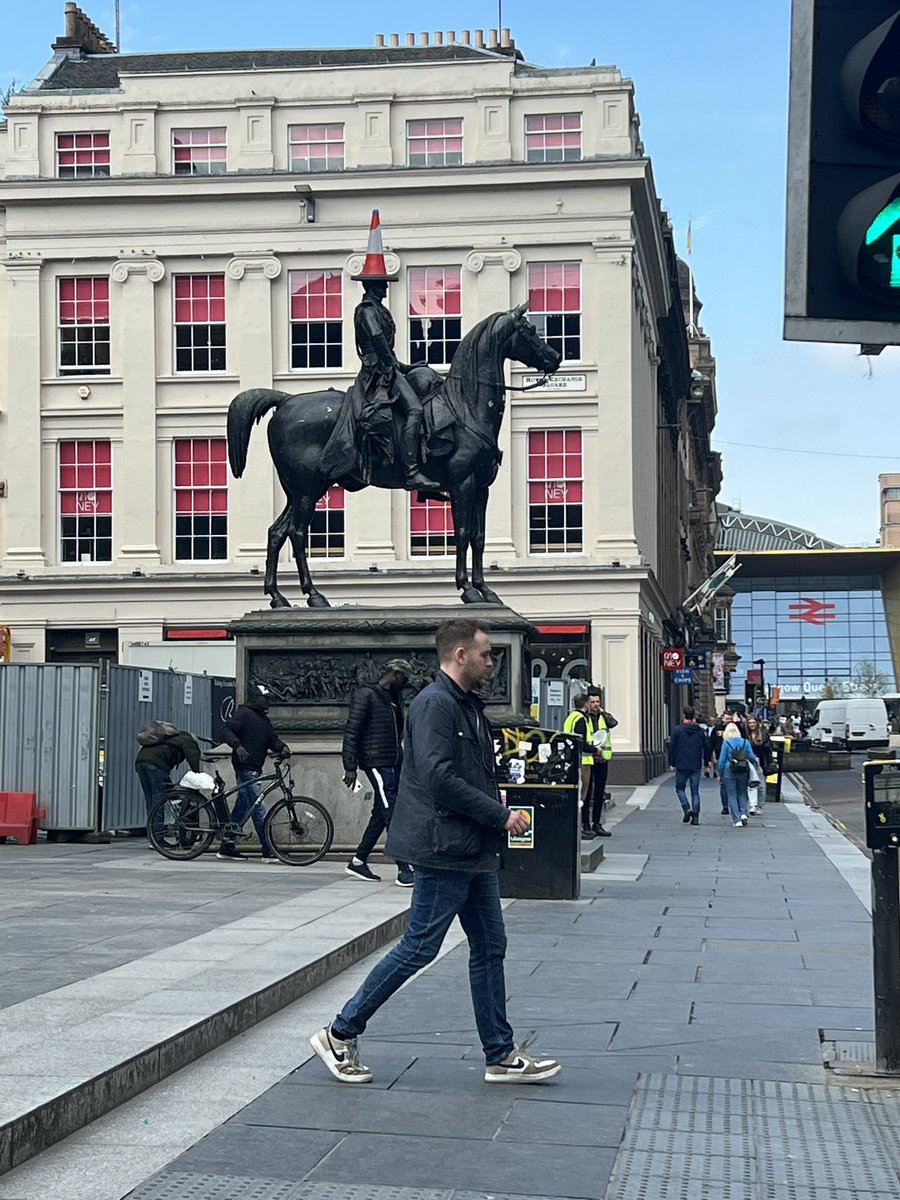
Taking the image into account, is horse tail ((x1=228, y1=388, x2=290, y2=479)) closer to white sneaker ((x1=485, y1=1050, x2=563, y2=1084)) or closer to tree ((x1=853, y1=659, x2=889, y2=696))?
white sneaker ((x1=485, y1=1050, x2=563, y2=1084))

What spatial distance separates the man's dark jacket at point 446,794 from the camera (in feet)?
24.1

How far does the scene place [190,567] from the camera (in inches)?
1821

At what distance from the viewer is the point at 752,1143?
6496 millimetres

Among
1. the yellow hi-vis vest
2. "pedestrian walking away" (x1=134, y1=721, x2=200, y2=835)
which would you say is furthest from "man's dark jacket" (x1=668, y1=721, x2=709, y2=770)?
"pedestrian walking away" (x1=134, y1=721, x2=200, y2=835)

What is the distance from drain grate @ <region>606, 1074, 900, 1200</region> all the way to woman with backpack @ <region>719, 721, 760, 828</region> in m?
20.4

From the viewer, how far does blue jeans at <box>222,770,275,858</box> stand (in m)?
17.7

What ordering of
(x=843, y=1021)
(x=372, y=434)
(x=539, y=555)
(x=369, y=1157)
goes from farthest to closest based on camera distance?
1. (x=539, y=555)
2. (x=372, y=434)
3. (x=843, y=1021)
4. (x=369, y=1157)

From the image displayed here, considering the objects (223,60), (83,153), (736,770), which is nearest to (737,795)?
(736,770)

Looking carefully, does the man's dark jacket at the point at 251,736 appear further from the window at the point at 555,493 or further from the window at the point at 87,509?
the window at the point at 87,509

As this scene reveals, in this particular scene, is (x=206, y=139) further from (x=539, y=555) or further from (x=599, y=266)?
(x=539, y=555)

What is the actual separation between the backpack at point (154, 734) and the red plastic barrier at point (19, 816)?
5.98ft

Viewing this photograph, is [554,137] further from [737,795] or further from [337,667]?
[337,667]

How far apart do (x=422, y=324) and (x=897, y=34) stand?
42029mm

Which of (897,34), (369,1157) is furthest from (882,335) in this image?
(369,1157)
